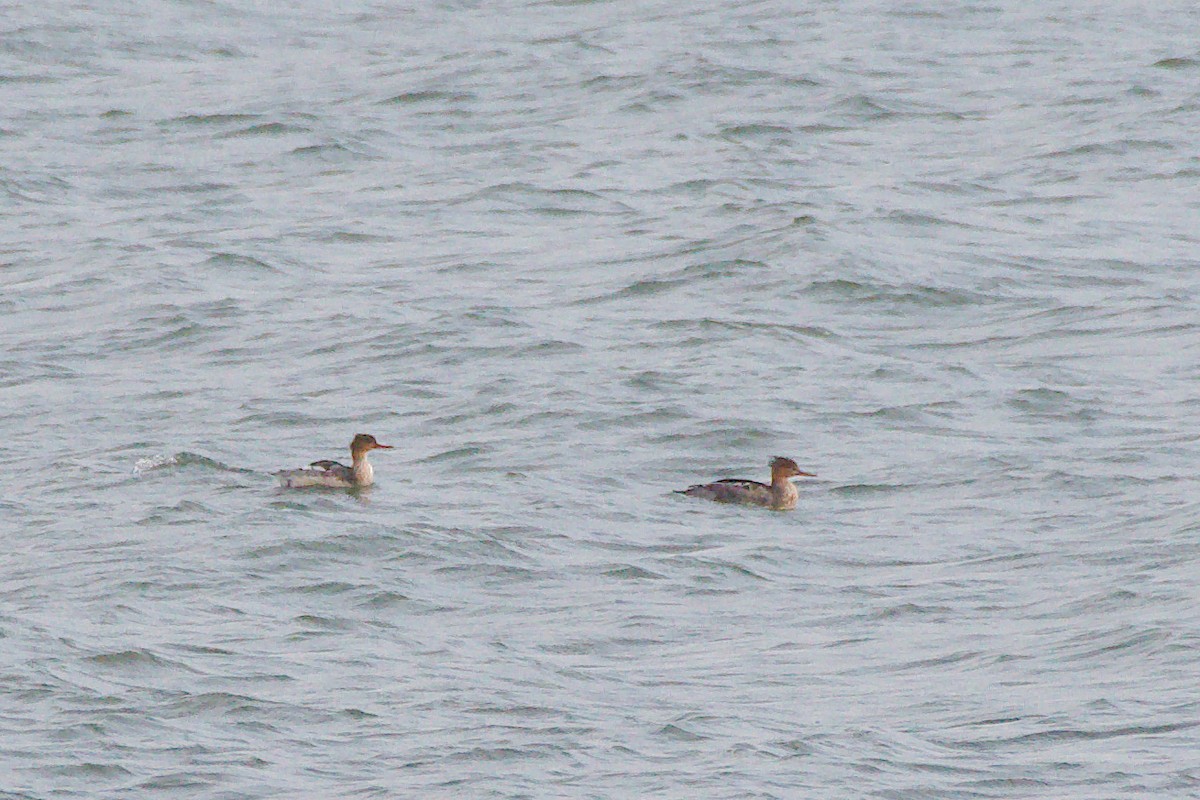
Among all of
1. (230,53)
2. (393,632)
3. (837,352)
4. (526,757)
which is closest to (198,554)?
(393,632)

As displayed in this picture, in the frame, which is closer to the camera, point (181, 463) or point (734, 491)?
point (734, 491)

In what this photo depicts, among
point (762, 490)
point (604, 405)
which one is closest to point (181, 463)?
point (604, 405)

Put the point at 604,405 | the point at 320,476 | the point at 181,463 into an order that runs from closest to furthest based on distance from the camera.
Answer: the point at 320,476 < the point at 181,463 < the point at 604,405

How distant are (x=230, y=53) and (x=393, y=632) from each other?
20.9 meters

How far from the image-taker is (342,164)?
26.4 m

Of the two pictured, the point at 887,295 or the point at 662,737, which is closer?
the point at 662,737

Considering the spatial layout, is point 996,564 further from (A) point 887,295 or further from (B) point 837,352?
(A) point 887,295

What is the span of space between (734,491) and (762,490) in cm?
18

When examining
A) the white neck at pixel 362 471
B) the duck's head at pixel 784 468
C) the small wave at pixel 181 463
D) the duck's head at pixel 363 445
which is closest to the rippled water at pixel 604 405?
the small wave at pixel 181 463

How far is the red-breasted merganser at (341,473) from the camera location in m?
15.6

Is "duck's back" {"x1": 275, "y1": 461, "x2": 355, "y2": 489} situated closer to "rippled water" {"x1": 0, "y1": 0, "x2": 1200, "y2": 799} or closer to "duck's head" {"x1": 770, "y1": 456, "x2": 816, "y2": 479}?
"rippled water" {"x1": 0, "y1": 0, "x2": 1200, "y2": 799}

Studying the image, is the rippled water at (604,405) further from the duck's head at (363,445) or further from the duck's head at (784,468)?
the duck's head at (363,445)

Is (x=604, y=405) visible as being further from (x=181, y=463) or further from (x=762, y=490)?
(x=181, y=463)

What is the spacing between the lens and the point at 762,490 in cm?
1566
